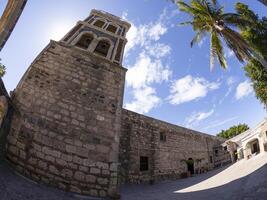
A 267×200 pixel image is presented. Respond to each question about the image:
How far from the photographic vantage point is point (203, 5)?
12781 millimetres

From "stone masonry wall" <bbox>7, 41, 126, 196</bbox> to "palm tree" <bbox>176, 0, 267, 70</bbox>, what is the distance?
718 cm

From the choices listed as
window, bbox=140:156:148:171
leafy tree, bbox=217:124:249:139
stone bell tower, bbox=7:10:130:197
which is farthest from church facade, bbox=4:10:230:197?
leafy tree, bbox=217:124:249:139

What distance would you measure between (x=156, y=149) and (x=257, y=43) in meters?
10.5

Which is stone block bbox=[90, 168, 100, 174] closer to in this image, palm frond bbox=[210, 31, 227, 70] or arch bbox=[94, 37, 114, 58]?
arch bbox=[94, 37, 114, 58]

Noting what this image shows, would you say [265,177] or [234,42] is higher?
[234,42]

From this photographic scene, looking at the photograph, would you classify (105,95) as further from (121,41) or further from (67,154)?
(121,41)

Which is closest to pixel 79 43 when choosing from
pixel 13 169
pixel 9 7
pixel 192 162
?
pixel 9 7

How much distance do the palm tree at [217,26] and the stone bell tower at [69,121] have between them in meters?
6.64

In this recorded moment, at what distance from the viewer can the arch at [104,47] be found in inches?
453

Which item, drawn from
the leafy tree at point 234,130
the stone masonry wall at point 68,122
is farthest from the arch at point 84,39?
the leafy tree at point 234,130

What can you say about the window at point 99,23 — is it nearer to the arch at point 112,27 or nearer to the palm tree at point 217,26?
the arch at point 112,27

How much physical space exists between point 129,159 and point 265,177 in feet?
29.6

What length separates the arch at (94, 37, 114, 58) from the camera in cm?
1151

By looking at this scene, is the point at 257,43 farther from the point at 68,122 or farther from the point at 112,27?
the point at 68,122
